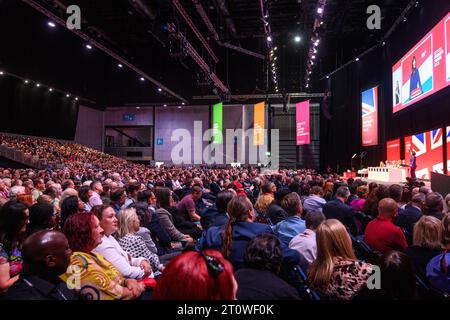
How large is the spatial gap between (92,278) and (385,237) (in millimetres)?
2477

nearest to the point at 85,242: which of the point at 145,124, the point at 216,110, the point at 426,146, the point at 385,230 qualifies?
the point at 385,230

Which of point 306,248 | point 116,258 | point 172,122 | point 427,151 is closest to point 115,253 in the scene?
point 116,258

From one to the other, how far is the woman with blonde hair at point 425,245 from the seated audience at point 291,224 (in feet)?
3.44

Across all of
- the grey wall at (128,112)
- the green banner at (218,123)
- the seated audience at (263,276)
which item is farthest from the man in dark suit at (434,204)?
the grey wall at (128,112)

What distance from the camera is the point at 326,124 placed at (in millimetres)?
22344

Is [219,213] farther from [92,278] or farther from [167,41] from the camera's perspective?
[167,41]

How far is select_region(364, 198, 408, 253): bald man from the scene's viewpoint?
3.08 metres

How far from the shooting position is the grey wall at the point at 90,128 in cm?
2795

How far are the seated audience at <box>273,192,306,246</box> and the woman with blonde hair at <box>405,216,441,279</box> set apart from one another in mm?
1047

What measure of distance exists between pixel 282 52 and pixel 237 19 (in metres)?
8.17

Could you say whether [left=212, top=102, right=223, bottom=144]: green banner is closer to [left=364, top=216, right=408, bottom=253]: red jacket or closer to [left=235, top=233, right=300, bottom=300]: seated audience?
[left=364, top=216, right=408, bottom=253]: red jacket

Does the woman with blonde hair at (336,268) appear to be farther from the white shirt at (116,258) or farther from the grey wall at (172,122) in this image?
Answer: the grey wall at (172,122)

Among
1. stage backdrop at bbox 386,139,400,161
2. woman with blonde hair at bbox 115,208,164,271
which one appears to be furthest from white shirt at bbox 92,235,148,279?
stage backdrop at bbox 386,139,400,161
